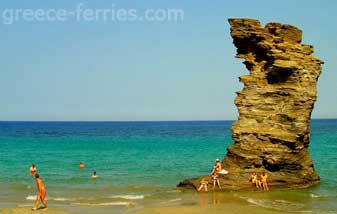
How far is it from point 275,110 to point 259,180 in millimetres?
4886

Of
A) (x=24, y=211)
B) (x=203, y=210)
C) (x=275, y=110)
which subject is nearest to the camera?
(x=24, y=211)

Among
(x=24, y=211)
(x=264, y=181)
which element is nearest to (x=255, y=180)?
(x=264, y=181)

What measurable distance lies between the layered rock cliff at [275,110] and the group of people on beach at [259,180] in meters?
0.53

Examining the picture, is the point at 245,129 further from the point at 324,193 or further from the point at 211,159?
the point at 211,159

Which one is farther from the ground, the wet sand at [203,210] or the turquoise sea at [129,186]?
the turquoise sea at [129,186]

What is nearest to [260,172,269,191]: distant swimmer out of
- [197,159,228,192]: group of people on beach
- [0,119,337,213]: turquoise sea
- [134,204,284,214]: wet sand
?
[0,119,337,213]: turquoise sea

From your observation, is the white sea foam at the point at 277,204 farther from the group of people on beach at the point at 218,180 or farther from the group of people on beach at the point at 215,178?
the group of people on beach at the point at 215,178

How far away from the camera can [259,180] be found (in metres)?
33.1

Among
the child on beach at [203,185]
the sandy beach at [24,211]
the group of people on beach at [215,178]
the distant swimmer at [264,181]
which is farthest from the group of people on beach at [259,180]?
the sandy beach at [24,211]

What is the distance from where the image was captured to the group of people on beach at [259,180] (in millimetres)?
32875

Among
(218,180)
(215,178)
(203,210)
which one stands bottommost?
(203,210)

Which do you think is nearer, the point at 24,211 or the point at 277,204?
the point at 24,211

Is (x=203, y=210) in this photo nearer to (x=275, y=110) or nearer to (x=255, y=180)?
(x=255, y=180)

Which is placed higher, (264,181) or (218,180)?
(218,180)
